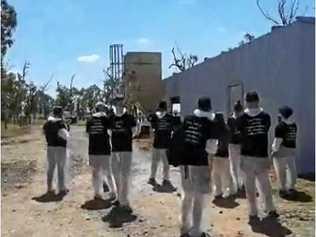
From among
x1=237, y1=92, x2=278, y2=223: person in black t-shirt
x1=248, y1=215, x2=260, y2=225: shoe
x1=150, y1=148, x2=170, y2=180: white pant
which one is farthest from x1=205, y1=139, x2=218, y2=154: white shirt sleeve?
x1=150, y1=148, x2=170, y2=180: white pant

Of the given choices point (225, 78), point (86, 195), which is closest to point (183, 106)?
point (225, 78)

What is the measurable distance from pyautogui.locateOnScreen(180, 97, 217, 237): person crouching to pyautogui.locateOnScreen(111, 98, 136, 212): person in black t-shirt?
8.56ft

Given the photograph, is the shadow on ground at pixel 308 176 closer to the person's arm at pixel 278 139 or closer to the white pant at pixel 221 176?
the white pant at pixel 221 176

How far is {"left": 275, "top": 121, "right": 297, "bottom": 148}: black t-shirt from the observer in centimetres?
1151

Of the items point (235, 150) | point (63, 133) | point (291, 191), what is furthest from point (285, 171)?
point (63, 133)

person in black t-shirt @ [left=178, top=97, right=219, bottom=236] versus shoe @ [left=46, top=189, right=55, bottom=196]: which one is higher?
Answer: person in black t-shirt @ [left=178, top=97, right=219, bottom=236]

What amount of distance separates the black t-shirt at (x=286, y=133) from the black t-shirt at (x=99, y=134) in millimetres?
3281

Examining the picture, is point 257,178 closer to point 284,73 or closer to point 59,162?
point 59,162

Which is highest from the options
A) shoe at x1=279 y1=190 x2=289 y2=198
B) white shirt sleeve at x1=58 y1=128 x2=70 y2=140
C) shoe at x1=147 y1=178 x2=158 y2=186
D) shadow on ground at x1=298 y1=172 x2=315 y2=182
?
white shirt sleeve at x1=58 y1=128 x2=70 y2=140

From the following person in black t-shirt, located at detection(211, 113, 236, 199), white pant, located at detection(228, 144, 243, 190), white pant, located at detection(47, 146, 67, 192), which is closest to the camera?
person in black t-shirt, located at detection(211, 113, 236, 199)

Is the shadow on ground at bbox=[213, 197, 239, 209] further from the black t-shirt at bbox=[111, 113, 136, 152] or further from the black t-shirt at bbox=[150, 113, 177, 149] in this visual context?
the black t-shirt at bbox=[150, 113, 177, 149]

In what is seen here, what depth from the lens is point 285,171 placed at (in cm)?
1231

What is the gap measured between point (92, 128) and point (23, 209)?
6.70 ft

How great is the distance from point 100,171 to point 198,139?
414 centimetres
